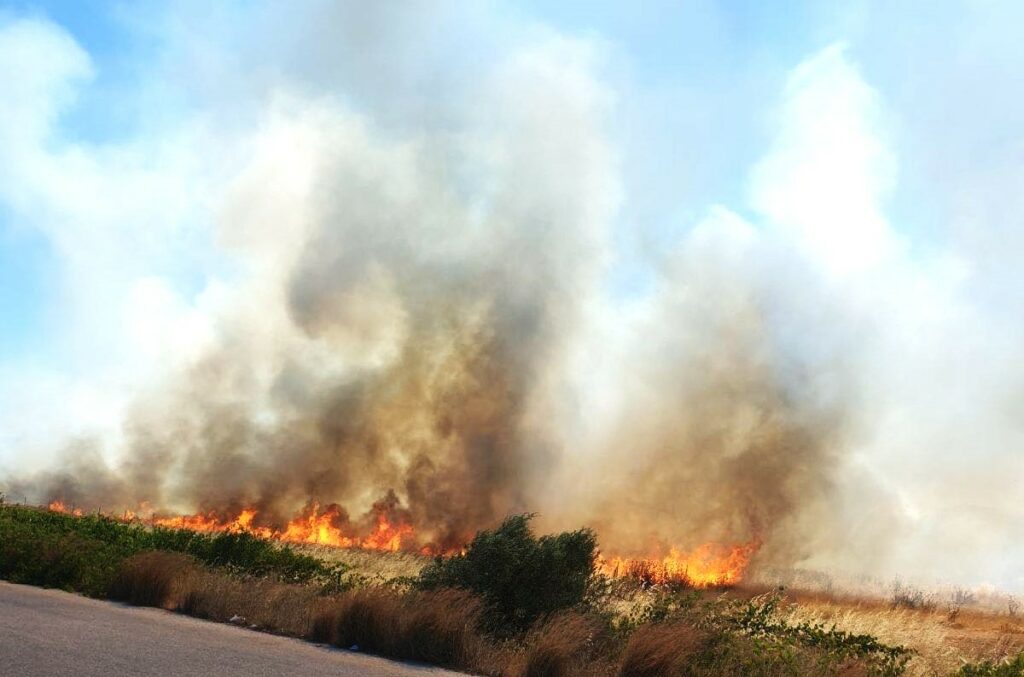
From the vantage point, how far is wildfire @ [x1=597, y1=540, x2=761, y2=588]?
44.2 meters

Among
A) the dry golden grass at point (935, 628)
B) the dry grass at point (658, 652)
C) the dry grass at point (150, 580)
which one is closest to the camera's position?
the dry grass at point (658, 652)

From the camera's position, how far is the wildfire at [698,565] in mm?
44188

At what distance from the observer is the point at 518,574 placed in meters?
15.0

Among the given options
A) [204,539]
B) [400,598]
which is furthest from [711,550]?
[400,598]

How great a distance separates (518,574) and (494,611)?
0.89 metres

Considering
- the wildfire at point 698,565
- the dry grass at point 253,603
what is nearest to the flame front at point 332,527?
the wildfire at point 698,565

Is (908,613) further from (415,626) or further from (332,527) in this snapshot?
(332,527)

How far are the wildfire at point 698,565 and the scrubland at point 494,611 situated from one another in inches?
874

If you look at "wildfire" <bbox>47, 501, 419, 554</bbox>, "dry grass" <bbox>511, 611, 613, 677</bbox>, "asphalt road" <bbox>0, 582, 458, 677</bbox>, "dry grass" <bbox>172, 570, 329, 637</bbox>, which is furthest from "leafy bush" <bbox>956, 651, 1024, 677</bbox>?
"wildfire" <bbox>47, 501, 419, 554</bbox>

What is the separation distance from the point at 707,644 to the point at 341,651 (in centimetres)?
567

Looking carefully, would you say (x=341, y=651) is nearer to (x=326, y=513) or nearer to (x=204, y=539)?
(x=204, y=539)

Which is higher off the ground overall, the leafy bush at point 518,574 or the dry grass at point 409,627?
the leafy bush at point 518,574

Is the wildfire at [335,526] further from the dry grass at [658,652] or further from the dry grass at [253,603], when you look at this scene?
the dry grass at [658,652]

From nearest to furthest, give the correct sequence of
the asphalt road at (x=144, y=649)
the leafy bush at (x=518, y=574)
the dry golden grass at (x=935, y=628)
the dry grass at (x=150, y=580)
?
the asphalt road at (x=144, y=649), the leafy bush at (x=518, y=574), the dry grass at (x=150, y=580), the dry golden grass at (x=935, y=628)
